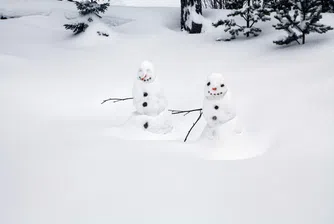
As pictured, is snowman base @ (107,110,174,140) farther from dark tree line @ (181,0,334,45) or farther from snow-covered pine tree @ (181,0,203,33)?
snow-covered pine tree @ (181,0,203,33)

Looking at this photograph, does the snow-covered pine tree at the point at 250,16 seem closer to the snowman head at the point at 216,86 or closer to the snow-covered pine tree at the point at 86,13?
the snow-covered pine tree at the point at 86,13

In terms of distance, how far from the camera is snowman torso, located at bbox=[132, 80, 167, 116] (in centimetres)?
420

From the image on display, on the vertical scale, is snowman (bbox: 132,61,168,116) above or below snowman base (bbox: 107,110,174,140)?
above

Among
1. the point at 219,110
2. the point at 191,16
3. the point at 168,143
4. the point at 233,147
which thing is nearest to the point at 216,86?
the point at 219,110

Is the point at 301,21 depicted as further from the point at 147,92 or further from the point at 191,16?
the point at 147,92

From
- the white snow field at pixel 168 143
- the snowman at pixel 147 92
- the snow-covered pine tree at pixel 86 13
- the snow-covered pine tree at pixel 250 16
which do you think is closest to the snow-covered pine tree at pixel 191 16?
the snow-covered pine tree at pixel 250 16

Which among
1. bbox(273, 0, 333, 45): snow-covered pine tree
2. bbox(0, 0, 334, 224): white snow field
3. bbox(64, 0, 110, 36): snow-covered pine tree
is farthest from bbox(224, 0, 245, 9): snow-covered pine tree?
bbox(64, 0, 110, 36): snow-covered pine tree

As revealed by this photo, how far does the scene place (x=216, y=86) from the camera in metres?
3.47

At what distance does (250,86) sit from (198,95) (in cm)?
86

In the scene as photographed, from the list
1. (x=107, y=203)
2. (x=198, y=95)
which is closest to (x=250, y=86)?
(x=198, y=95)

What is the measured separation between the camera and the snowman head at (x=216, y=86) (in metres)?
3.46

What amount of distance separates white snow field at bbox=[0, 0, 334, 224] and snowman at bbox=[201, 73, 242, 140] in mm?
166

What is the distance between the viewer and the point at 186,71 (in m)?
7.08

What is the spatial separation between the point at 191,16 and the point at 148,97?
6.91 m
